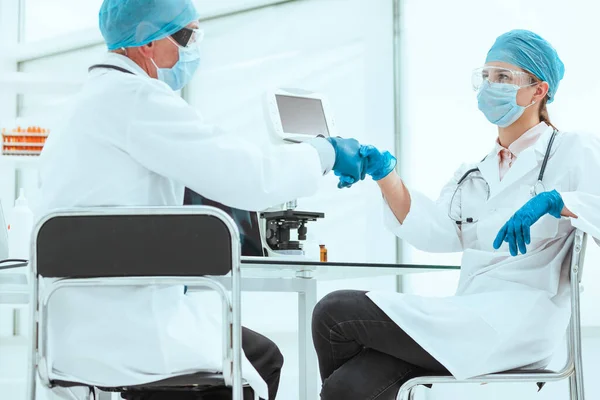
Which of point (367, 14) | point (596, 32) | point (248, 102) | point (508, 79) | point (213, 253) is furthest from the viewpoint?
point (248, 102)

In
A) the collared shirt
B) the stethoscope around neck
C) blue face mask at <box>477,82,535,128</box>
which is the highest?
blue face mask at <box>477,82,535,128</box>

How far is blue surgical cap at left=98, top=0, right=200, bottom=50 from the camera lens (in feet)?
5.56

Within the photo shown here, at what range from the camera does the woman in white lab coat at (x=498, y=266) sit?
5.57 ft

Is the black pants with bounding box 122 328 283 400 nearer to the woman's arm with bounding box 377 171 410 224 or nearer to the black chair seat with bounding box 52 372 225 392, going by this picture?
the black chair seat with bounding box 52 372 225 392

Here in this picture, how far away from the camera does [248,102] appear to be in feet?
16.1

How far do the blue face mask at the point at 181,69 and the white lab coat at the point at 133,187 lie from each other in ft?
0.71

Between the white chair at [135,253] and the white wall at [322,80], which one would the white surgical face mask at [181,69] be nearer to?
the white chair at [135,253]

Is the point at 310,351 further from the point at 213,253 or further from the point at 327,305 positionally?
the point at 213,253

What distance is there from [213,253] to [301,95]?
1133mm

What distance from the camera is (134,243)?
1419 mm

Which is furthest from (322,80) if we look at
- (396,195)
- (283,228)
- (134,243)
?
(134,243)

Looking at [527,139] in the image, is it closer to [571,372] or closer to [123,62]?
[571,372]

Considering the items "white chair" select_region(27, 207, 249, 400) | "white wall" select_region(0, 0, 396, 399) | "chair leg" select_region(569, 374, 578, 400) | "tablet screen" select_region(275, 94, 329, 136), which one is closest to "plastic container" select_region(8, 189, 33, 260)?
"tablet screen" select_region(275, 94, 329, 136)

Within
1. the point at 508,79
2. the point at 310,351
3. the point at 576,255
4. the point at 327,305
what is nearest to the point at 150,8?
the point at 327,305
